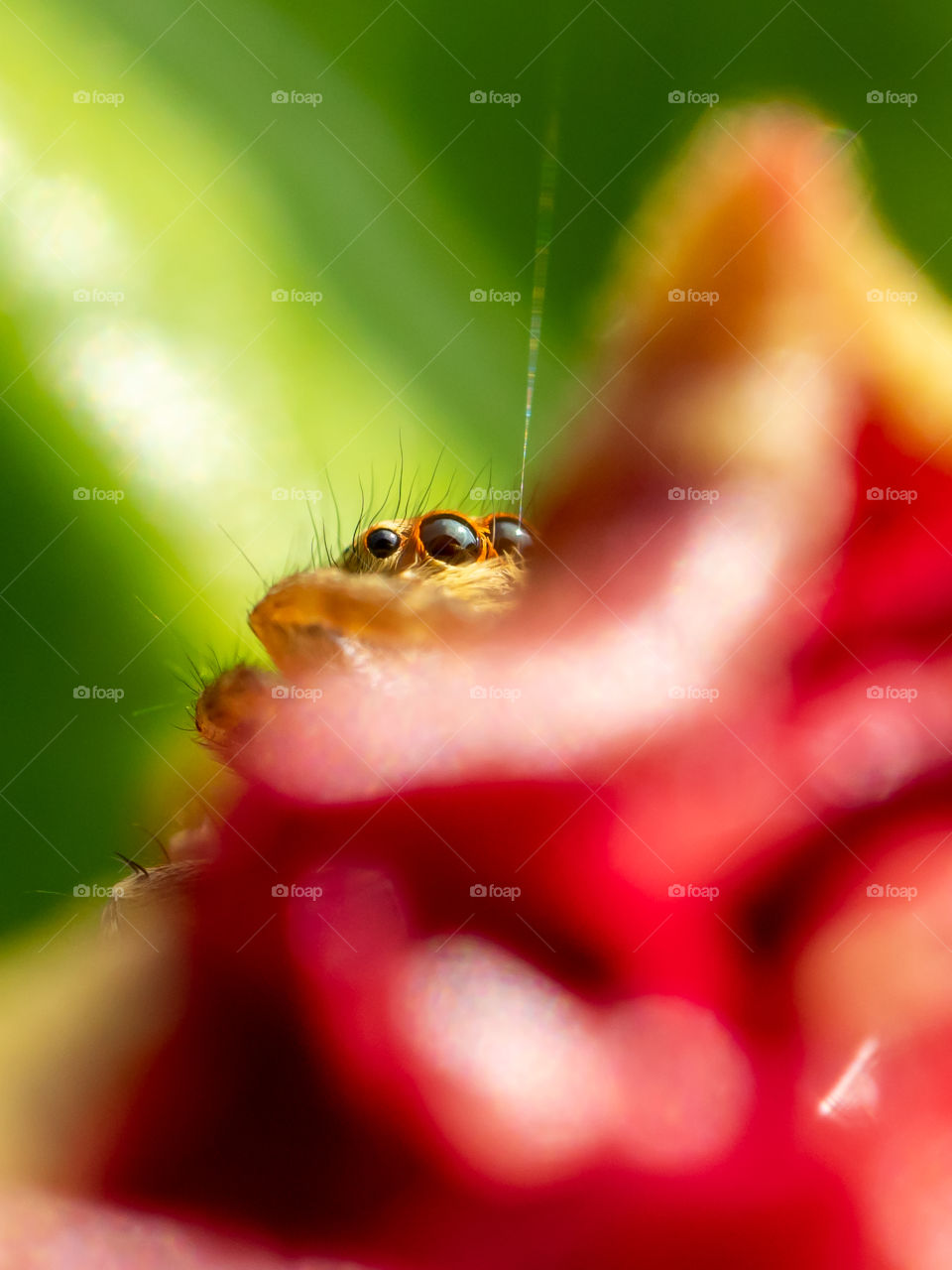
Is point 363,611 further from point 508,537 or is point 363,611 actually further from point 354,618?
point 508,537

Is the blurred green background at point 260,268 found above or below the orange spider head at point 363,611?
above

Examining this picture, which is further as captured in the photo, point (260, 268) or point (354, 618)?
point (260, 268)

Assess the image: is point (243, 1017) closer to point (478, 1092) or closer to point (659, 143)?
point (478, 1092)

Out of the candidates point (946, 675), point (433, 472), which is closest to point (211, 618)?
point (433, 472)

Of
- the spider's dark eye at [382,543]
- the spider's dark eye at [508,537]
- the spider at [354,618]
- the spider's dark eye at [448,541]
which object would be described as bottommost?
the spider at [354,618]

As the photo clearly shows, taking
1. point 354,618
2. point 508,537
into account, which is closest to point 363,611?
point 354,618
